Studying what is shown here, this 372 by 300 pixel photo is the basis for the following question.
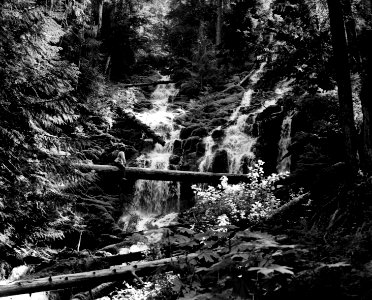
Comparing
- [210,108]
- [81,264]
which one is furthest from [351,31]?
[210,108]

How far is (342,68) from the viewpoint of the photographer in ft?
16.0

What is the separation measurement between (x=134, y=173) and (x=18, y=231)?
19.8ft

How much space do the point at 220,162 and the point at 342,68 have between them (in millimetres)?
9826

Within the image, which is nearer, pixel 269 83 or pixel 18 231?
pixel 269 83

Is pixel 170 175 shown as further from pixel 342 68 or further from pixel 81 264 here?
pixel 342 68

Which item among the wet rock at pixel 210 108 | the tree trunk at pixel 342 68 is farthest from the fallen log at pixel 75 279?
the wet rock at pixel 210 108

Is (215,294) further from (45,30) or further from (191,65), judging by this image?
(191,65)

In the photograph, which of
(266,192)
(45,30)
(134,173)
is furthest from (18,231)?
(134,173)

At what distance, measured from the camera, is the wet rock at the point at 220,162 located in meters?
14.3

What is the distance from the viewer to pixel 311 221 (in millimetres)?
4941

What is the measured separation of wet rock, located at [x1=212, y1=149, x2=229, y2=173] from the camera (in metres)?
14.3

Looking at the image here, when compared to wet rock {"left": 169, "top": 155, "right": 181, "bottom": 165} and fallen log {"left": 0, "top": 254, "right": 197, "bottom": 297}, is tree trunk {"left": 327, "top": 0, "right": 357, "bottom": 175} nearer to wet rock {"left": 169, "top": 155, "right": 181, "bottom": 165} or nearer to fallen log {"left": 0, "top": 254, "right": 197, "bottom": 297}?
fallen log {"left": 0, "top": 254, "right": 197, "bottom": 297}

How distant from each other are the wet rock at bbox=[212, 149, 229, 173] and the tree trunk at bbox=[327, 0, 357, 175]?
9.27 m

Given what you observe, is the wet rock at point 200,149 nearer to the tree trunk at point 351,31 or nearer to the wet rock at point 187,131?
the wet rock at point 187,131
